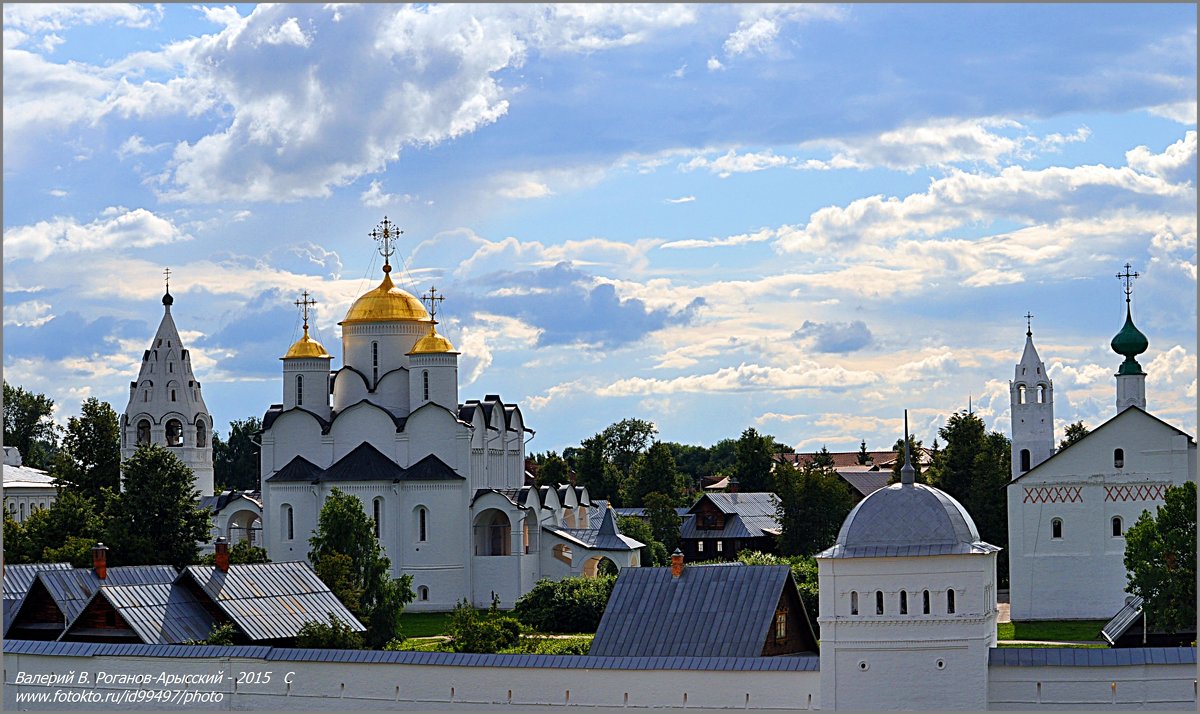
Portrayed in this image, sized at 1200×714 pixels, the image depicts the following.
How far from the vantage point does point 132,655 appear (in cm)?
2100

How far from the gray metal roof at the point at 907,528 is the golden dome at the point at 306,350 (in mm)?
33403

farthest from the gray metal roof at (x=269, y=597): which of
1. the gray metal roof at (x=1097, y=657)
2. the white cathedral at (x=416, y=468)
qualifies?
the white cathedral at (x=416, y=468)

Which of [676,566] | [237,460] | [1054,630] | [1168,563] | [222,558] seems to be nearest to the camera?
[676,566]

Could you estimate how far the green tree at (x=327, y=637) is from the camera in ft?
79.7

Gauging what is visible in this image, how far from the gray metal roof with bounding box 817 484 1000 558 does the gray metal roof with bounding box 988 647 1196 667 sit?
1.26m

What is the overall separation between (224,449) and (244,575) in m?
65.2

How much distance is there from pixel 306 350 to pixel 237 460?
4069 centimetres

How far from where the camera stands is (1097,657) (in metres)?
18.0

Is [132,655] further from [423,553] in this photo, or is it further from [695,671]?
[423,553]

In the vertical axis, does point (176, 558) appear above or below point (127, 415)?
below

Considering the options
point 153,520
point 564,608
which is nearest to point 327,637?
point 153,520

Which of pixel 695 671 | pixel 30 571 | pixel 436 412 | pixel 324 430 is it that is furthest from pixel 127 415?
pixel 695 671

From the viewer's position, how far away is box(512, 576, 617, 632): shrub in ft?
125

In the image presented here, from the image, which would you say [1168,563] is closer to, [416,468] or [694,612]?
[694,612]
